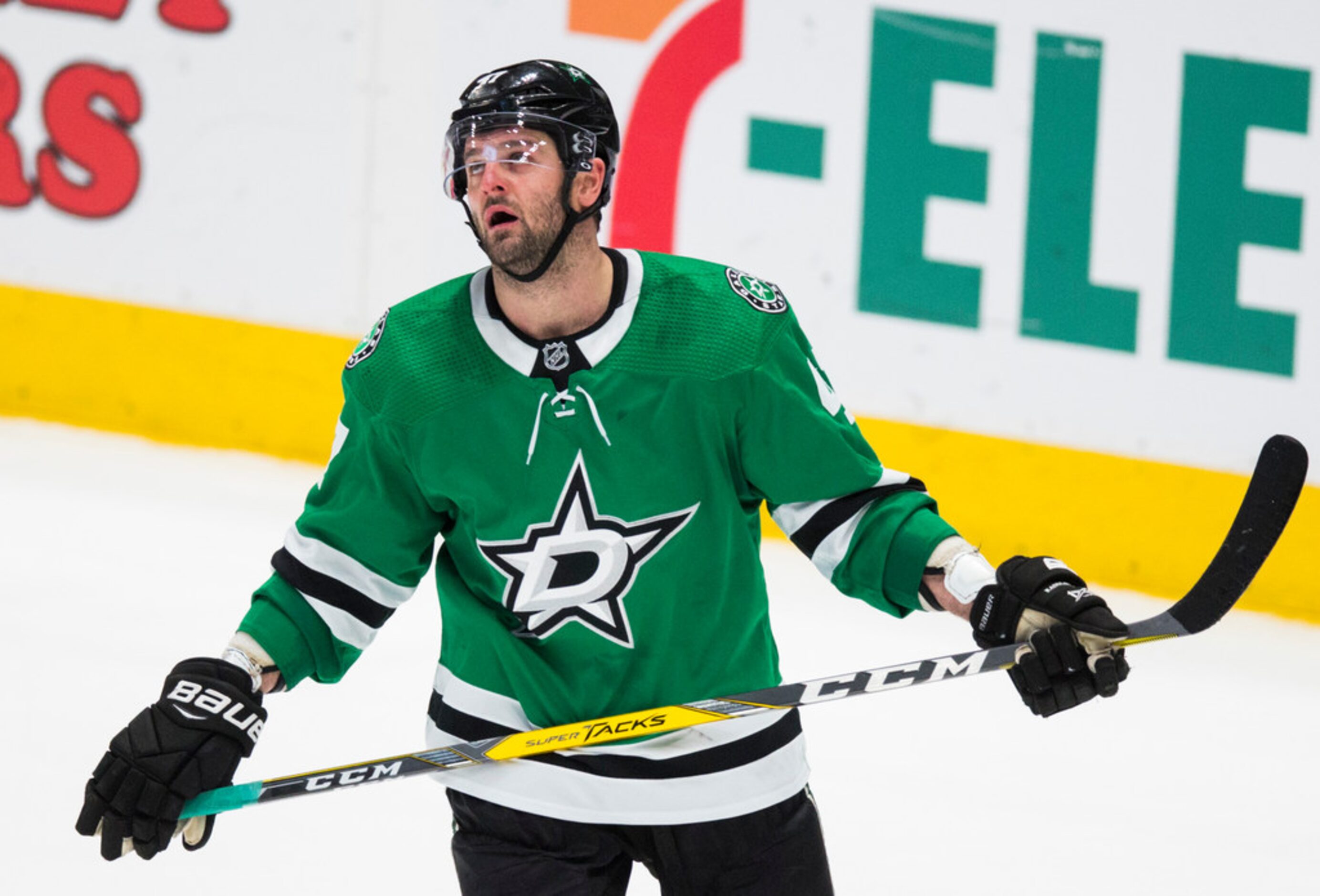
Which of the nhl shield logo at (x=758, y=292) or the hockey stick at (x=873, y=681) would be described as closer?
the hockey stick at (x=873, y=681)

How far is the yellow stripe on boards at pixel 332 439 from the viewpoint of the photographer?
14.9ft

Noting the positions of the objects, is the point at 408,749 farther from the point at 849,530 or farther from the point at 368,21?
the point at 368,21

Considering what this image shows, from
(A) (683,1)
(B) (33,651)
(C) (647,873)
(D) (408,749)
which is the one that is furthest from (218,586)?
(A) (683,1)

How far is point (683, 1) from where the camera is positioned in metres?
4.72

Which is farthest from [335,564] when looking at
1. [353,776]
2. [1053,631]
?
[1053,631]

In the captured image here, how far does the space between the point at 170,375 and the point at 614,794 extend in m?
3.47

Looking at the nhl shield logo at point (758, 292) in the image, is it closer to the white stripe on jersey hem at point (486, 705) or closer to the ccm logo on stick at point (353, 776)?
A: the white stripe on jersey hem at point (486, 705)

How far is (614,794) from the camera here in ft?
6.45

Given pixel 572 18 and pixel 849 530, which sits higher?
pixel 572 18

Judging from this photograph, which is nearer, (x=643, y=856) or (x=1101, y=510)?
(x=643, y=856)

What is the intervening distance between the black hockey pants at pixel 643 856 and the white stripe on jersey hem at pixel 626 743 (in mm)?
80

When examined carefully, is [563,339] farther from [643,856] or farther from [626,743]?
[643,856]

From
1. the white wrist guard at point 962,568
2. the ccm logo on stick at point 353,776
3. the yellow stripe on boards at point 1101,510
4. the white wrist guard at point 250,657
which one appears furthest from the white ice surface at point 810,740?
the white wrist guard at point 962,568

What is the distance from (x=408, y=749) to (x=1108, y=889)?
50.1 inches
